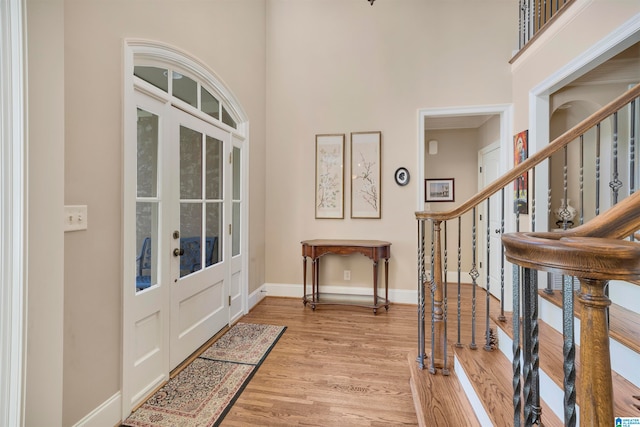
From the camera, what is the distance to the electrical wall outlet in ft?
4.78

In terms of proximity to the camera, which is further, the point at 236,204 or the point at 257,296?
the point at 257,296

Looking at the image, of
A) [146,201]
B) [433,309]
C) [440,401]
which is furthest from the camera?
[146,201]

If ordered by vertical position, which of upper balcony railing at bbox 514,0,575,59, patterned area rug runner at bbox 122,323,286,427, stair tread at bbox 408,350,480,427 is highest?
upper balcony railing at bbox 514,0,575,59

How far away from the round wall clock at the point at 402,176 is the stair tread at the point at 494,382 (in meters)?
2.28

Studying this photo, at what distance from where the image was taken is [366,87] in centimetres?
391

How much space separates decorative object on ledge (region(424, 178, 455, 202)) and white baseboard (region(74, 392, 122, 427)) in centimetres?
470

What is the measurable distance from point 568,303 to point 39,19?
2.08m

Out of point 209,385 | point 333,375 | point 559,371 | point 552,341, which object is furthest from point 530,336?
point 209,385

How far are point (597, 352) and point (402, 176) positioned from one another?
133 inches

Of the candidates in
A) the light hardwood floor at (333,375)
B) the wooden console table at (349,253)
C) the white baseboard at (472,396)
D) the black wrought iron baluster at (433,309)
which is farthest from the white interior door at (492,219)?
the white baseboard at (472,396)

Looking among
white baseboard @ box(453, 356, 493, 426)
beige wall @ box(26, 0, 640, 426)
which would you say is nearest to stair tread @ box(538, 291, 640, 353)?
white baseboard @ box(453, 356, 493, 426)

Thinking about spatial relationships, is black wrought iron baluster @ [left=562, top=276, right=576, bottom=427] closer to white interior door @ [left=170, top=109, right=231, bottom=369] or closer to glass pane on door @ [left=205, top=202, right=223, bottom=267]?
white interior door @ [left=170, top=109, right=231, bottom=369]

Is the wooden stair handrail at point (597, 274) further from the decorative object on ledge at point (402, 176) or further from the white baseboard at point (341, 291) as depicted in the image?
the white baseboard at point (341, 291)

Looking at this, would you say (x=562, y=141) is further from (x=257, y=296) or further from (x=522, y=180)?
(x=257, y=296)
